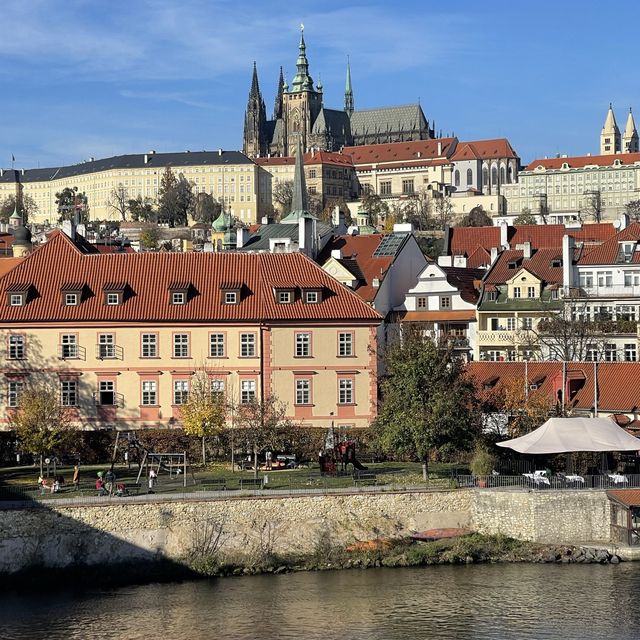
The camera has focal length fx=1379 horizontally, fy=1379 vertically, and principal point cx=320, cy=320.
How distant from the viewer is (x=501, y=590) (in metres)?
42.4

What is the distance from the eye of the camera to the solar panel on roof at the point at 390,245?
81062 millimetres

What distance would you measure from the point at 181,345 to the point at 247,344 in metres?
2.83

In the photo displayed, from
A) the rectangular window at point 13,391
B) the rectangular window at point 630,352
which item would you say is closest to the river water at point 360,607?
the rectangular window at point 13,391

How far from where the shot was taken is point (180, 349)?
59.1m

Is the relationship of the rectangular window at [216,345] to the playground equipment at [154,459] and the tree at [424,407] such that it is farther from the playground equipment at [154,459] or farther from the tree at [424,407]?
the tree at [424,407]

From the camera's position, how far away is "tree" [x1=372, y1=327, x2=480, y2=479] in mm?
51000

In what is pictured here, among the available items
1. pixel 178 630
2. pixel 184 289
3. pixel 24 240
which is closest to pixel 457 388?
pixel 184 289

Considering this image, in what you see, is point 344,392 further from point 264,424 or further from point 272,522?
point 272,522

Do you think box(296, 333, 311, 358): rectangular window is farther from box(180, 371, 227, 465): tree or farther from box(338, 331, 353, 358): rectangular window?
box(180, 371, 227, 465): tree

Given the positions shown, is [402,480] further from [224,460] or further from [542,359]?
[542,359]

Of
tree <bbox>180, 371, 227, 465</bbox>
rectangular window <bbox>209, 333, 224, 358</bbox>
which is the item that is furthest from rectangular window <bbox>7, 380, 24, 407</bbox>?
rectangular window <bbox>209, 333, 224, 358</bbox>

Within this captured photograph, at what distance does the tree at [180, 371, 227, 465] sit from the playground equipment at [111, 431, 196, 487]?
1080 mm

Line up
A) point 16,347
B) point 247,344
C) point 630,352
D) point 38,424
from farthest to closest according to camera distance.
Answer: point 630,352
point 247,344
point 16,347
point 38,424

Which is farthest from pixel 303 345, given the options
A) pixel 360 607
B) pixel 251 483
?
→ pixel 360 607
